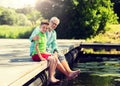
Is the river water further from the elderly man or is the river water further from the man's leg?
the man's leg

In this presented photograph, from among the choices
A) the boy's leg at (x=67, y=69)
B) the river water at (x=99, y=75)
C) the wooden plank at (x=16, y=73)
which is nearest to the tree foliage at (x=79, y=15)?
the river water at (x=99, y=75)

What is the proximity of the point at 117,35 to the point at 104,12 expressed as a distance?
2.18 meters

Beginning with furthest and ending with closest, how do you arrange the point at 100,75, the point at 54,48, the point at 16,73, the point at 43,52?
the point at 100,75, the point at 54,48, the point at 43,52, the point at 16,73

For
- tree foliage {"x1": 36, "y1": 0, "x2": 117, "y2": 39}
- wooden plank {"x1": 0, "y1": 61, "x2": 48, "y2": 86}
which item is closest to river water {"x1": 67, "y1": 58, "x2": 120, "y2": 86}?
wooden plank {"x1": 0, "y1": 61, "x2": 48, "y2": 86}

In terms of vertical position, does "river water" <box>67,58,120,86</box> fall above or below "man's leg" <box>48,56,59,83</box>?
below

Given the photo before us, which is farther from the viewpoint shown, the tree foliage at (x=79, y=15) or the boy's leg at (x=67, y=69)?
the tree foliage at (x=79, y=15)

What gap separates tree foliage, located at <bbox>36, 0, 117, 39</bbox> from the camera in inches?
1126

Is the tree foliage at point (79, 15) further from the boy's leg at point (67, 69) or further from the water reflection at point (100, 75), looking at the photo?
the boy's leg at point (67, 69)

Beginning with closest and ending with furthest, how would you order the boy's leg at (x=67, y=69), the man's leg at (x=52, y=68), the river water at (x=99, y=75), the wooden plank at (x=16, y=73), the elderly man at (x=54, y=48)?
1. the wooden plank at (x=16, y=73)
2. the man's leg at (x=52, y=68)
3. the elderly man at (x=54, y=48)
4. the boy's leg at (x=67, y=69)
5. the river water at (x=99, y=75)

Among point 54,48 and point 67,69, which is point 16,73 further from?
point 54,48

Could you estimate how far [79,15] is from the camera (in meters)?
28.9

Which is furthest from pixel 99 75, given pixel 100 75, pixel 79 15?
pixel 79 15

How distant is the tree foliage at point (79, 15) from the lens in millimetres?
28609

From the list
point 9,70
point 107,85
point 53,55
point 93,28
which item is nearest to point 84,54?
point 93,28
